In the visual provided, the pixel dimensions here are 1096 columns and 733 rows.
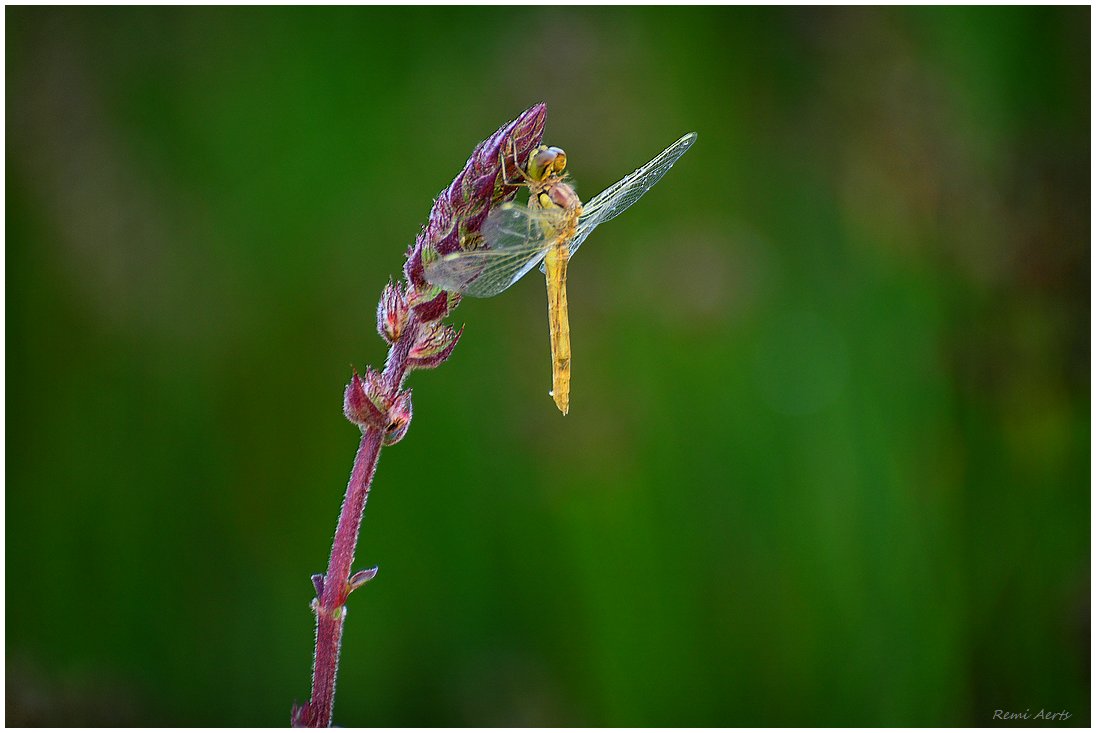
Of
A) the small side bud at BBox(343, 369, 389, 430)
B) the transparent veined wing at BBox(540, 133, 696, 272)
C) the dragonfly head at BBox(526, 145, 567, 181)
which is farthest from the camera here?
the transparent veined wing at BBox(540, 133, 696, 272)

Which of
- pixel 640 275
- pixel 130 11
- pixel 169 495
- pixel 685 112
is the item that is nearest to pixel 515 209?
pixel 640 275

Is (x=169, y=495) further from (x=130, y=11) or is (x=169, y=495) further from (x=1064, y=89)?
(x=1064, y=89)
